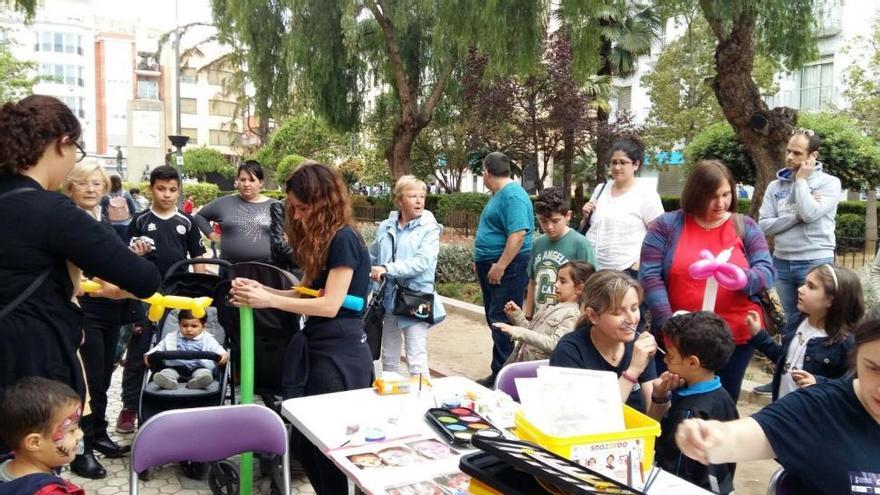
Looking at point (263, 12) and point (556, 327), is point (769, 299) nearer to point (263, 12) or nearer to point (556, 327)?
point (556, 327)

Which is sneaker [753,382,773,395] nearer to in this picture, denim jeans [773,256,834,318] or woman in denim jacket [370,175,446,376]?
denim jeans [773,256,834,318]

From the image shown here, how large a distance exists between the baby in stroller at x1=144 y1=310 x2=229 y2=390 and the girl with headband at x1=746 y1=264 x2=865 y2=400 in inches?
119

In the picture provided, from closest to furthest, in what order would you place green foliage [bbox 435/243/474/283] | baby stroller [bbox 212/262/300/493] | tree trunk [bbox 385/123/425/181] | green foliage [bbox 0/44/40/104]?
baby stroller [bbox 212/262/300/493] → green foliage [bbox 435/243/474/283] → tree trunk [bbox 385/123/425/181] → green foliage [bbox 0/44/40/104]

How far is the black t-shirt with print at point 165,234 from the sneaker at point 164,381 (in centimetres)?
87

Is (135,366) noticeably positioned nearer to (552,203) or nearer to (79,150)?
(79,150)

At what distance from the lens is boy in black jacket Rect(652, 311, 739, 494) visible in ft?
8.41

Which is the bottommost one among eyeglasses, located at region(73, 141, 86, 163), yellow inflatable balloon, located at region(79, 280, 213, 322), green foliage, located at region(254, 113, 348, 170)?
yellow inflatable balloon, located at region(79, 280, 213, 322)

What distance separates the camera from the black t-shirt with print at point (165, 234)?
4586mm

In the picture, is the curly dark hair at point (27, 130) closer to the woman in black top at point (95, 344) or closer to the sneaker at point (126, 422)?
the woman in black top at point (95, 344)

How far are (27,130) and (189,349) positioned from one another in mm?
2224

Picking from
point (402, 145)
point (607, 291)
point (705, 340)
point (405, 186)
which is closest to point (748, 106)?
point (405, 186)

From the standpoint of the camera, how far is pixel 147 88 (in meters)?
71.6

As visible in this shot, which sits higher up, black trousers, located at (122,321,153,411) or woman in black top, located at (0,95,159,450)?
woman in black top, located at (0,95,159,450)

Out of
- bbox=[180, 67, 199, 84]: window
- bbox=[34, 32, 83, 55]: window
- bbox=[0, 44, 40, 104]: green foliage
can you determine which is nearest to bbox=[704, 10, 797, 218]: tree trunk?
bbox=[0, 44, 40, 104]: green foliage
